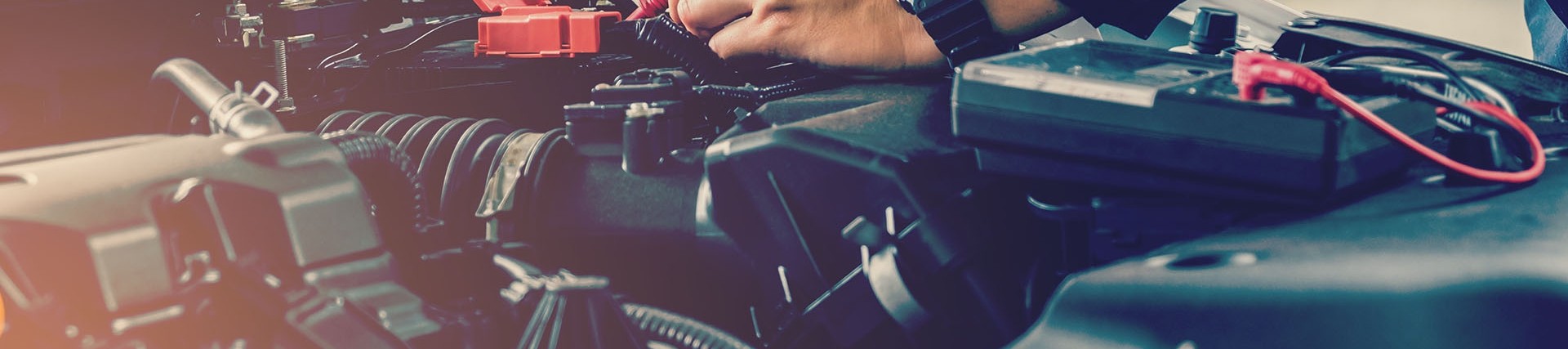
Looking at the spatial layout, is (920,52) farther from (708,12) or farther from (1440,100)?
(1440,100)

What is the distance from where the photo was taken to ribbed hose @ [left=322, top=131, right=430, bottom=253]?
67 cm

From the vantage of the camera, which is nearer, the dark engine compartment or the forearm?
the dark engine compartment

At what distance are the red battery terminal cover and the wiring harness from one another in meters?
0.56

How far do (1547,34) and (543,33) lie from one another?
139 cm

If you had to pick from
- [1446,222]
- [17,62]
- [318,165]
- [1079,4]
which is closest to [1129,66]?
[1446,222]

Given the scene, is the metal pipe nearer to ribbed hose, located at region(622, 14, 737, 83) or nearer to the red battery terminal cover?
the red battery terminal cover

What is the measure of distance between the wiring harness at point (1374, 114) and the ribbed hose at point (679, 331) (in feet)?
0.96

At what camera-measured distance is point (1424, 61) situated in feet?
2.16

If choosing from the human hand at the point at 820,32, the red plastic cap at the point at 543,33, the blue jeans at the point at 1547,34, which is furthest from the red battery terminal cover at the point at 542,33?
the blue jeans at the point at 1547,34

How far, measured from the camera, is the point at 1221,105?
54cm

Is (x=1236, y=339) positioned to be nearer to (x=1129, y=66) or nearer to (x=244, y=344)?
(x=1129, y=66)

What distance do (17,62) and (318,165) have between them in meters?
0.25

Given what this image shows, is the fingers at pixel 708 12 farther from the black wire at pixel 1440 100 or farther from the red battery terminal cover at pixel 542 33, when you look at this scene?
the black wire at pixel 1440 100

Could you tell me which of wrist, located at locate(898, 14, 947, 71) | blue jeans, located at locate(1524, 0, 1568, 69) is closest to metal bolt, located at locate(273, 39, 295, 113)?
wrist, located at locate(898, 14, 947, 71)
